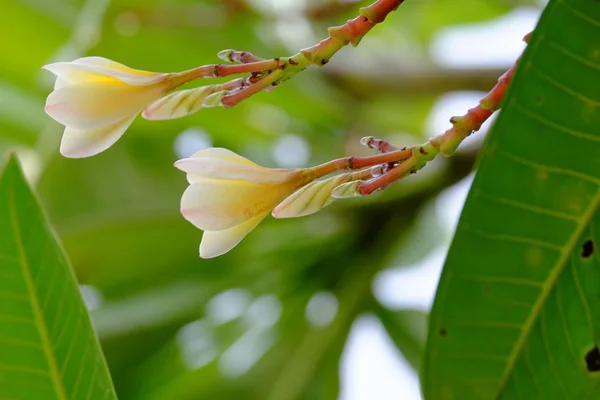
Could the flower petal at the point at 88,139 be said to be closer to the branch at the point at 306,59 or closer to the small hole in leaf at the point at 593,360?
the branch at the point at 306,59

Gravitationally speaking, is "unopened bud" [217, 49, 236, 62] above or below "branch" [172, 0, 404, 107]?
above

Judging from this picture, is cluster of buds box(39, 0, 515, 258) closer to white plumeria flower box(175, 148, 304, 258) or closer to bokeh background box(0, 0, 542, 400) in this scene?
white plumeria flower box(175, 148, 304, 258)

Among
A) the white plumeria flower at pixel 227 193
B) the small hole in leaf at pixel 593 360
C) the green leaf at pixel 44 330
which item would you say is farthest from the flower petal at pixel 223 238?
the small hole in leaf at pixel 593 360

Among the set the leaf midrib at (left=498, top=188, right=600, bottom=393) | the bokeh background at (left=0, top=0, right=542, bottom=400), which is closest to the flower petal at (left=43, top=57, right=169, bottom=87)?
the leaf midrib at (left=498, top=188, right=600, bottom=393)

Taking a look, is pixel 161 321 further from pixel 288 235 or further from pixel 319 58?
pixel 319 58

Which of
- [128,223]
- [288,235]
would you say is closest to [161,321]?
[128,223]

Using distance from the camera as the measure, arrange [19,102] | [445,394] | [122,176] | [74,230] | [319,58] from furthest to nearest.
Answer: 1. [19,102]
2. [122,176]
3. [74,230]
4. [445,394]
5. [319,58]

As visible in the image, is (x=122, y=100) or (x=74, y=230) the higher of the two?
(x=74, y=230)
